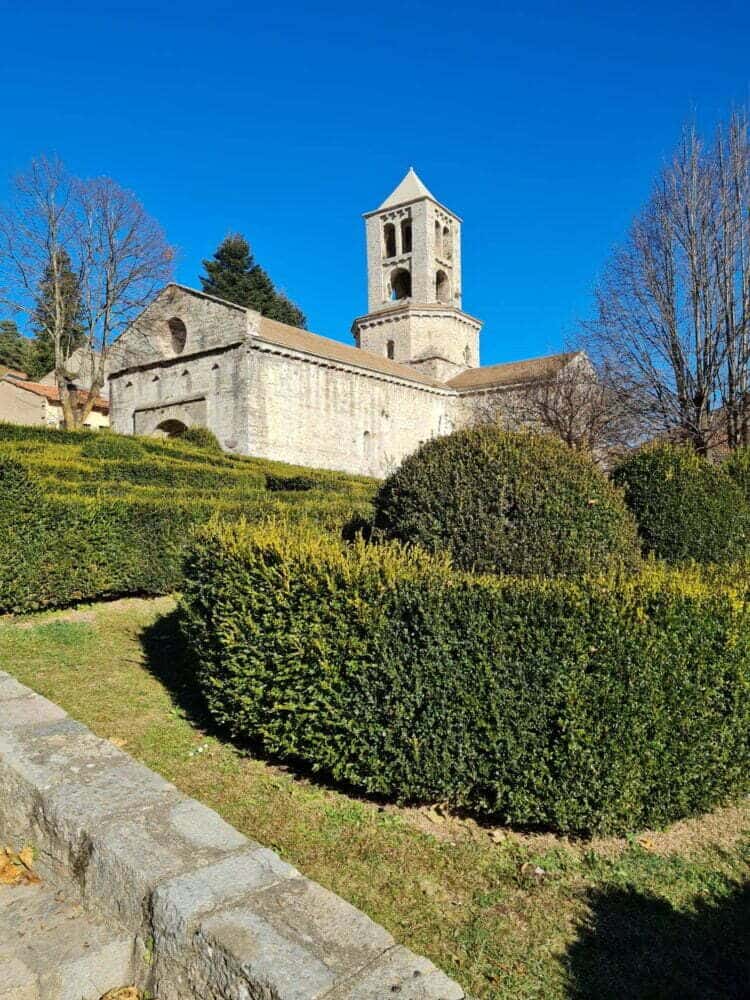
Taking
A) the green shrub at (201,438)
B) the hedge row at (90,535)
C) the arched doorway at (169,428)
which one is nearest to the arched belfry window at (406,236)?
the arched doorway at (169,428)

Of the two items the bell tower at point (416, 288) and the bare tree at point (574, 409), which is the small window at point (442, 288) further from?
the bare tree at point (574, 409)

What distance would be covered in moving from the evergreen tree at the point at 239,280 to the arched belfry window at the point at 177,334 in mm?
20413

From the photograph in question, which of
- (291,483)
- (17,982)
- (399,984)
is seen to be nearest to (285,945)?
(399,984)

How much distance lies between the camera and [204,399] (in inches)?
1082

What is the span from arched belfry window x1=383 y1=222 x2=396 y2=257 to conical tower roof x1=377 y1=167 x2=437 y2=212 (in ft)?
4.00

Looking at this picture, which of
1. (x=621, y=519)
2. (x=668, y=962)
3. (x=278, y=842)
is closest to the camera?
(x=668, y=962)

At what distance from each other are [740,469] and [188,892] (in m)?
6.91

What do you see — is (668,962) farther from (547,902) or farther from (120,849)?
(120,849)

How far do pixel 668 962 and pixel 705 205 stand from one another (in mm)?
14180

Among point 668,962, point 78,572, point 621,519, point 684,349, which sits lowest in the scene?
point 668,962

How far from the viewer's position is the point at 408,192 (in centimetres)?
4112

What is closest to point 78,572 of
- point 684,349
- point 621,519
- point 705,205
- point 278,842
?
point 278,842

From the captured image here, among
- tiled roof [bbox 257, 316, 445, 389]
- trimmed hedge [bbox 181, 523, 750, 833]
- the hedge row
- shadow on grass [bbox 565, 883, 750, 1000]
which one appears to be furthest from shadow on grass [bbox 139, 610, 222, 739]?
tiled roof [bbox 257, 316, 445, 389]

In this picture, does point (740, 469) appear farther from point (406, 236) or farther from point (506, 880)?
point (406, 236)
